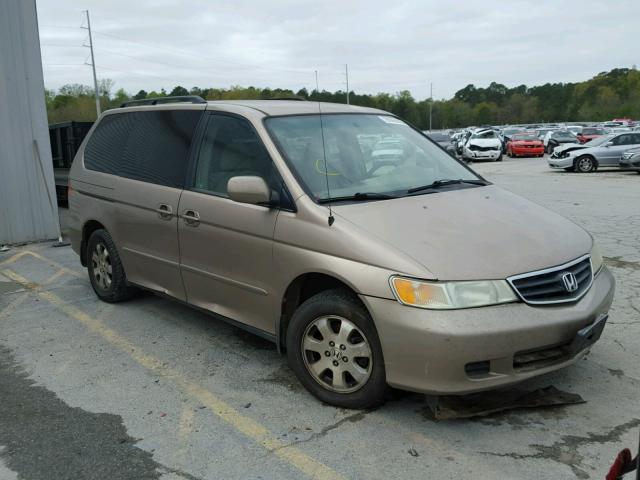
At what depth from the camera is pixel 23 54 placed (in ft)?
28.5

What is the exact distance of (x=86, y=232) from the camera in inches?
232

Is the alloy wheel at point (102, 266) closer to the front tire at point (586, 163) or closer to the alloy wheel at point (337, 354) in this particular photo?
the alloy wheel at point (337, 354)

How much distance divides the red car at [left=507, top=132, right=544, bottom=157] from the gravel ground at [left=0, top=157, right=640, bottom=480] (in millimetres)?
29526

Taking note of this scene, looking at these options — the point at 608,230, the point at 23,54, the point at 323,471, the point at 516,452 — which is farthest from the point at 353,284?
the point at 23,54

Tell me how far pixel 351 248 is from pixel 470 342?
815 millimetres

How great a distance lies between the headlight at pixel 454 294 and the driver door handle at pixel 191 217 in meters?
1.83

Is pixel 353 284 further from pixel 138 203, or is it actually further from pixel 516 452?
pixel 138 203

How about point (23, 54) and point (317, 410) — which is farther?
point (23, 54)

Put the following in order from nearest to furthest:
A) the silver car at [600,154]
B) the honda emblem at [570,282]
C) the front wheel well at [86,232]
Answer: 1. the honda emblem at [570,282]
2. the front wheel well at [86,232]
3. the silver car at [600,154]

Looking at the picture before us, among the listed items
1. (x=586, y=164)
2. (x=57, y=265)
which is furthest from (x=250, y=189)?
(x=586, y=164)

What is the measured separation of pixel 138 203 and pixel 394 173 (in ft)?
7.04

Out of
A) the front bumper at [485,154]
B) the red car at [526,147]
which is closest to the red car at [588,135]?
the red car at [526,147]

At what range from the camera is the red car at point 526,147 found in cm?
3297

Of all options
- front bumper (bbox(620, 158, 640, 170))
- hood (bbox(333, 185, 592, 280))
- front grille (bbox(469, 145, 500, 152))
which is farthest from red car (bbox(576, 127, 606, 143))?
hood (bbox(333, 185, 592, 280))
